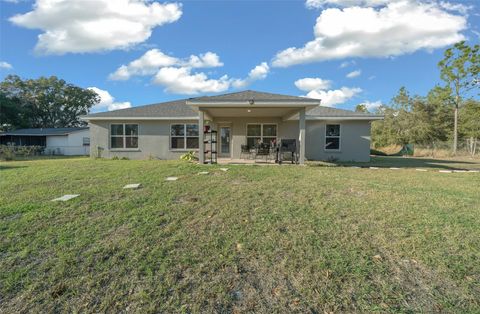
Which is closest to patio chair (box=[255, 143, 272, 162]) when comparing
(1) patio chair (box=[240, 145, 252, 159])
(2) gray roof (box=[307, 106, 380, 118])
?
(1) patio chair (box=[240, 145, 252, 159])

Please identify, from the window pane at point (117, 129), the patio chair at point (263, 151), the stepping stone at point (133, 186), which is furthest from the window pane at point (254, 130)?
the stepping stone at point (133, 186)

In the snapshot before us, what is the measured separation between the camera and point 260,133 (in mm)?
15031

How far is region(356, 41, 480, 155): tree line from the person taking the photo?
24422 mm

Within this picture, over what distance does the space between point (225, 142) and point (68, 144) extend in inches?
788

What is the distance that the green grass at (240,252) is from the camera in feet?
7.57

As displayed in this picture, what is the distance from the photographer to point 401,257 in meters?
3.00

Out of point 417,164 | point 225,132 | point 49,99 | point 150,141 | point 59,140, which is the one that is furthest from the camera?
point 49,99

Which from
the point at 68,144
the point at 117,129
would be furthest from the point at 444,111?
the point at 68,144

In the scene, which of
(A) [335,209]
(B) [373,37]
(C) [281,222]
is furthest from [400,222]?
(B) [373,37]

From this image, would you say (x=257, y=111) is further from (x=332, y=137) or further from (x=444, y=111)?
(x=444, y=111)

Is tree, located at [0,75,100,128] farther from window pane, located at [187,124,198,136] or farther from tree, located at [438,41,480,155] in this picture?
tree, located at [438,41,480,155]

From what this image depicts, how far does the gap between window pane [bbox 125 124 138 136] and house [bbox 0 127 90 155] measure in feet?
45.5

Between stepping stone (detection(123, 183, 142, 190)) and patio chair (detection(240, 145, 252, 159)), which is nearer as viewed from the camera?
stepping stone (detection(123, 183, 142, 190))

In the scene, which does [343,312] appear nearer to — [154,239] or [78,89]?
[154,239]
